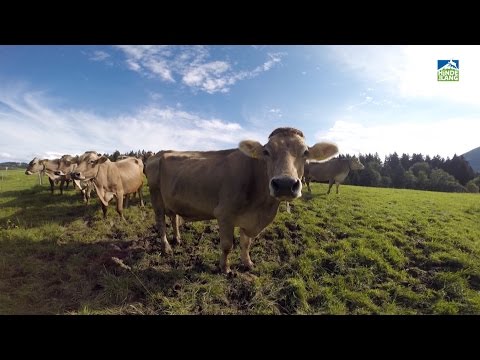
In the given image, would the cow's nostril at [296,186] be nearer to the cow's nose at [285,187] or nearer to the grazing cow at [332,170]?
the cow's nose at [285,187]

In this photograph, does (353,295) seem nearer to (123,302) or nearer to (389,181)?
(123,302)

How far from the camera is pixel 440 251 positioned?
7738mm

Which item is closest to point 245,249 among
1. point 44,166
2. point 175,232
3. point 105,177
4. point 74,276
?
point 175,232

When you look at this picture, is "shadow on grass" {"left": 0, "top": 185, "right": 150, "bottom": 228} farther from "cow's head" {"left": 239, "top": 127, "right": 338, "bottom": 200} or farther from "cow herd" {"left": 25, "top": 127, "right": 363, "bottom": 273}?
"cow's head" {"left": 239, "top": 127, "right": 338, "bottom": 200}

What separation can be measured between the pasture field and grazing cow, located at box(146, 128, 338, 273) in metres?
0.79

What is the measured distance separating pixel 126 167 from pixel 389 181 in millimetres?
55233

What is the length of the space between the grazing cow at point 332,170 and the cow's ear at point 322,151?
12.0 metres

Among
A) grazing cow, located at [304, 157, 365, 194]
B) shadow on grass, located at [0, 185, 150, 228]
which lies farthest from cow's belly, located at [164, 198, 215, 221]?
grazing cow, located at [304, 157, 365, 194]

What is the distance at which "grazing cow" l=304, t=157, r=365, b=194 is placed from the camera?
Result: 17609 millimetres
